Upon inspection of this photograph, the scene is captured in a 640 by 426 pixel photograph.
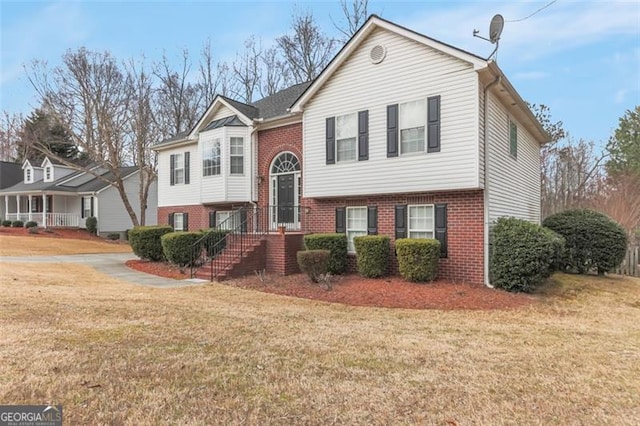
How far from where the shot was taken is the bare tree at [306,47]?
2984 cm

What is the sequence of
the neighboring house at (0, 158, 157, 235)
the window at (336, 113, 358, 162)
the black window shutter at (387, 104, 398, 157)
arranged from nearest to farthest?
1. the black window shutter at (387, 104, 398, 157)
2. the window at (336, 113, 358, 162)
3. the neighboring house at (0, 158, 157, 235)

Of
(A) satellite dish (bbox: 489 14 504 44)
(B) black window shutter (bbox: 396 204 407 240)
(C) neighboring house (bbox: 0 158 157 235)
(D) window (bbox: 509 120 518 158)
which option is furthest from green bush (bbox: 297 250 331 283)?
(C) neighboring house (bbox: 0 158 157 235)

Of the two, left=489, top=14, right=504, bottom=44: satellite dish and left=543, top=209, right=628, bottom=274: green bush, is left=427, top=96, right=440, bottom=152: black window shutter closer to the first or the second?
left=489, top=14, right=504, bottom=44: satellite dish

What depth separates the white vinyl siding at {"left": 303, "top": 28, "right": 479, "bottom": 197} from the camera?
1018 centimetres

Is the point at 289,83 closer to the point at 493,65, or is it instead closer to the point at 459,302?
the point at 493,65

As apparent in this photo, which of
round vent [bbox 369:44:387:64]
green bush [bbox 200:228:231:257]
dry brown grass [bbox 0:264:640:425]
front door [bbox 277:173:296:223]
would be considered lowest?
dry brown grass [bbox 0:264:640:425]

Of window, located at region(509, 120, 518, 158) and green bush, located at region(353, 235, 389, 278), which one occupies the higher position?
window, located at region(509, 120, 518, 158)

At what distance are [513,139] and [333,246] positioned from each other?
6844mm

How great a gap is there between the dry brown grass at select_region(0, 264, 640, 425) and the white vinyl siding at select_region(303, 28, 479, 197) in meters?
4.07

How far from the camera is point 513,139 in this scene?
1301cm

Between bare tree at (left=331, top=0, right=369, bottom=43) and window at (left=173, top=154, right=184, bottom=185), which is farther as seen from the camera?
bare tree at (left=331, top=0, right=369, bottom=43)

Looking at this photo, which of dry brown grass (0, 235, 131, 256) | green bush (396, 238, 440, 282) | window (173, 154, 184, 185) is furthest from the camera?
dry brown grass (0, 235, 131, 256)

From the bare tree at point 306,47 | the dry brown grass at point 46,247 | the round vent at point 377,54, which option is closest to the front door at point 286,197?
the round vent at point 377,54

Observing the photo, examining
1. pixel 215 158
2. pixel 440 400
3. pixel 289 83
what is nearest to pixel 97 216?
pixel 289 83
